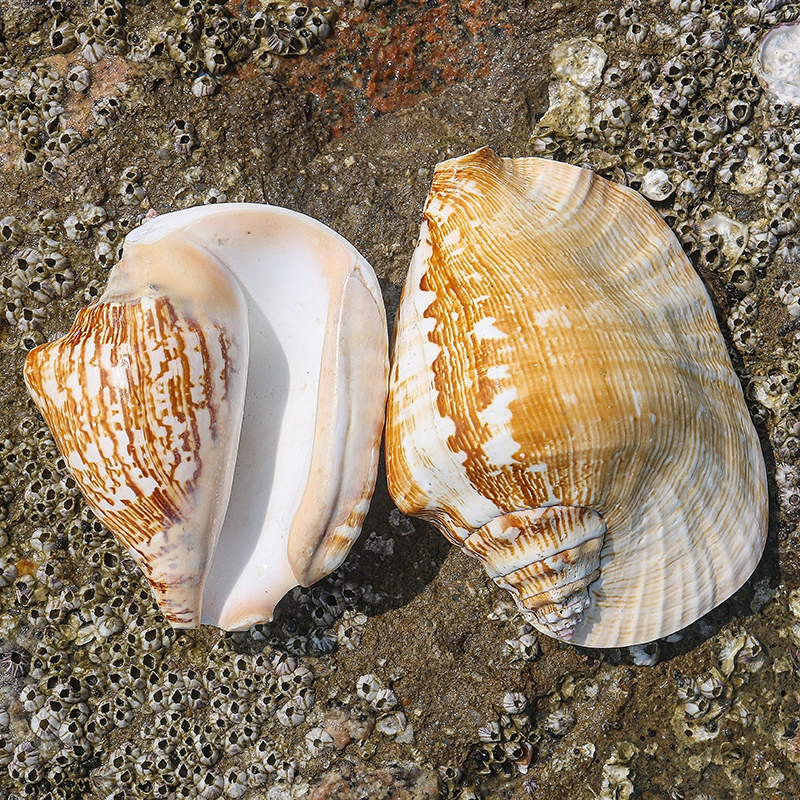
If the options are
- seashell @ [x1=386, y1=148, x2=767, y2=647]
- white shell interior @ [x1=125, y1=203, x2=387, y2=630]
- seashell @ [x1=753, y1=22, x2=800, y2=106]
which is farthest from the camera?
seashell @ [x1=753, y1=22, x2=800, y2=106]

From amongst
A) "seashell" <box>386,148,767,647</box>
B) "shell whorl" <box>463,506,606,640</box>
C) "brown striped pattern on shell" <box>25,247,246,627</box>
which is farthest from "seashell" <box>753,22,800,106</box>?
"brown striped pattern on shell" <box>25,247,246,627</box>

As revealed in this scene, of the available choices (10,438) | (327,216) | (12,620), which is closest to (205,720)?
(12,620)

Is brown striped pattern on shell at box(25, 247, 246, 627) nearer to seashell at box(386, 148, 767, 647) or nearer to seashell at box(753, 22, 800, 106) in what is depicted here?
seashell at box(386, 148, 767, 647)

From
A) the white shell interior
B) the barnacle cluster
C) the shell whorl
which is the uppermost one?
the barnacle cluster

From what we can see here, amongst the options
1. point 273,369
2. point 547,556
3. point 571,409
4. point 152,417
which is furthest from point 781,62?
point 152,417

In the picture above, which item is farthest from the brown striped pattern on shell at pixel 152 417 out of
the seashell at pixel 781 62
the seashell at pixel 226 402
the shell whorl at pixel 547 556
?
the seashell at pixel 781 62

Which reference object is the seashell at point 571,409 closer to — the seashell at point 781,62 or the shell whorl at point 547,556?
the shell whorl at point 547,556

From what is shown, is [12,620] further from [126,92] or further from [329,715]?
[126,92]
